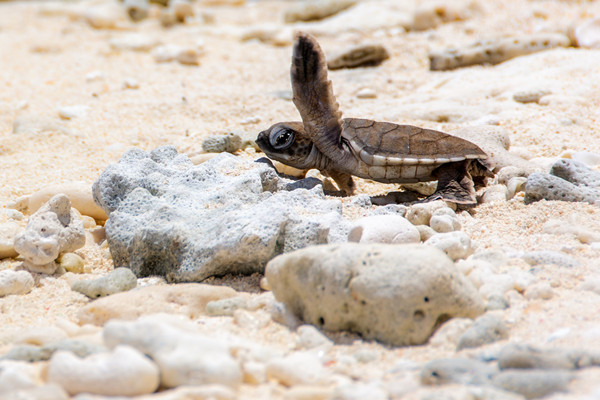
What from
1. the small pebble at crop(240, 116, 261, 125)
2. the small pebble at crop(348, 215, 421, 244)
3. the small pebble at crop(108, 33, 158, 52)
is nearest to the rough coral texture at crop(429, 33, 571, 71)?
the small pebble at crop(240, 116, 261, 125)

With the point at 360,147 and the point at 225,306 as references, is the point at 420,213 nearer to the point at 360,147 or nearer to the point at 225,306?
the point at 360,147

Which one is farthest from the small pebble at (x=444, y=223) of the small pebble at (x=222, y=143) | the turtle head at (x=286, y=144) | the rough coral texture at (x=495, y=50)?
the rough coral texture at (x=495, y=50)

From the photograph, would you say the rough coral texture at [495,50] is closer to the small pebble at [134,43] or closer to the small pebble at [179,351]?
the small pebble at [134,43]

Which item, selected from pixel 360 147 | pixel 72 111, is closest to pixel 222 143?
pixel 360 147

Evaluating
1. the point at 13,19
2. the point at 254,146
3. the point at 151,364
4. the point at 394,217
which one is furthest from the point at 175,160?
the point at 13,19

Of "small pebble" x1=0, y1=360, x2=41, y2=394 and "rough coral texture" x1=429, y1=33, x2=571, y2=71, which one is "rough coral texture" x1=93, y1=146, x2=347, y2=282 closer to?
"small pebble" x1=0, y1=360, x2=41, y2=394
